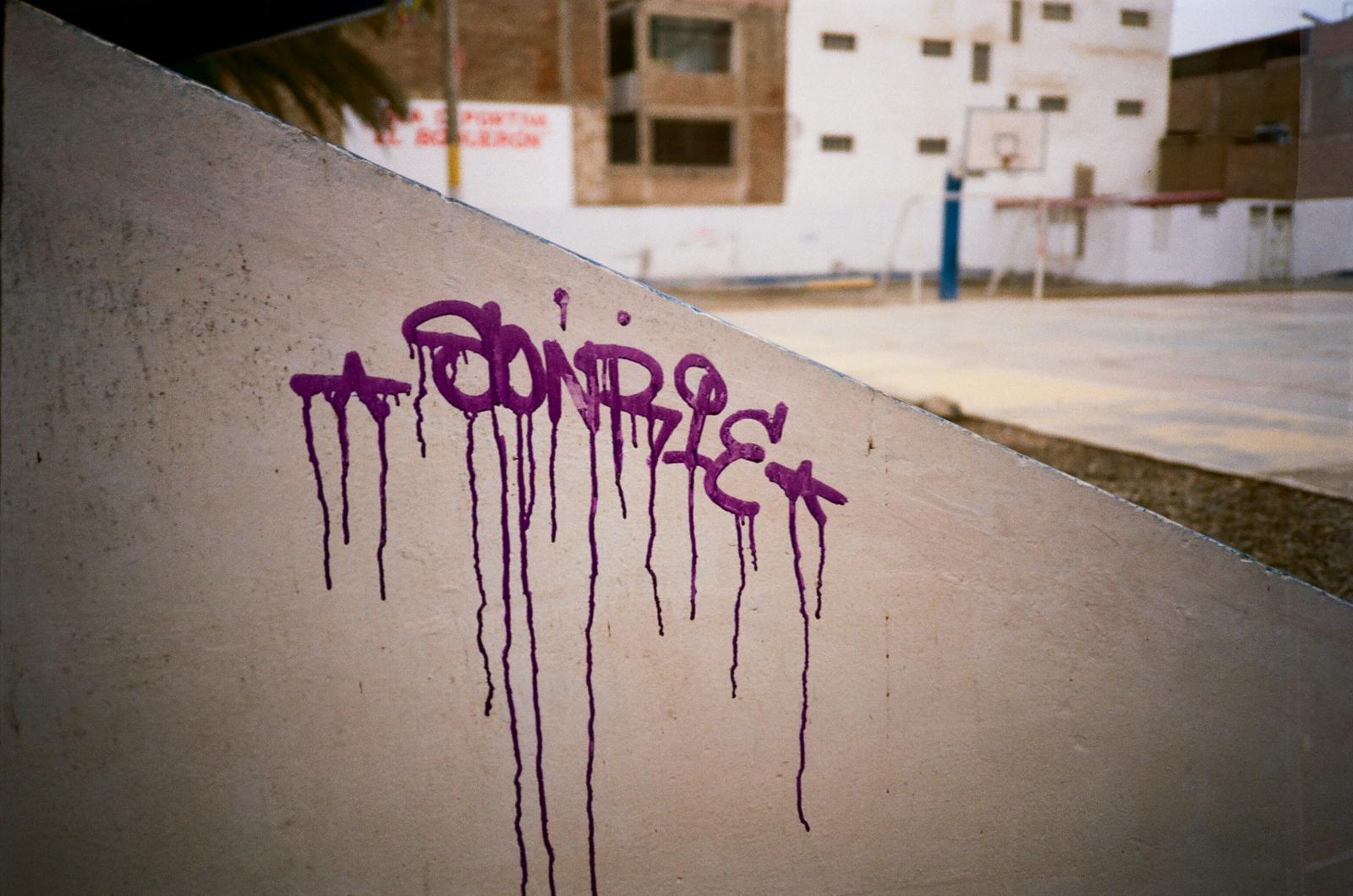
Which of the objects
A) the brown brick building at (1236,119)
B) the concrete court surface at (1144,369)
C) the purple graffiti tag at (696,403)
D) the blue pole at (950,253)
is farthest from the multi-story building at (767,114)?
the purple graffiti tag at (696,403)

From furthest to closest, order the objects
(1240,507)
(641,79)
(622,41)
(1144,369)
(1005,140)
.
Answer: (622,41)
(641,79)
(1005,140)
(1144,369)
(1240,507)

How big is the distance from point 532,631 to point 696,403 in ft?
1.54

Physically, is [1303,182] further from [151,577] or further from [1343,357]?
[1343,357]

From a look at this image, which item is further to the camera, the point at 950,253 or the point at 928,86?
the point at 928,86

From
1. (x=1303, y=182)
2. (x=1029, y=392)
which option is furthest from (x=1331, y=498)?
(x=1029, y=392)

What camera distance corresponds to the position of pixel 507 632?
1634 millimetres

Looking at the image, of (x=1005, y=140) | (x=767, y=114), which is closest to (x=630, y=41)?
(x=767, y=114)

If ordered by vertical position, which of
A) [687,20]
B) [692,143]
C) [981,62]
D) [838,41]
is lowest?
[692,143]

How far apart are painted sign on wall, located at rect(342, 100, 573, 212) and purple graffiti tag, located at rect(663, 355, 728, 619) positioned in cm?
2107

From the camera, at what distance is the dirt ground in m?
3.91

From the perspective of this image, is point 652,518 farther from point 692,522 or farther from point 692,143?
point 692,143

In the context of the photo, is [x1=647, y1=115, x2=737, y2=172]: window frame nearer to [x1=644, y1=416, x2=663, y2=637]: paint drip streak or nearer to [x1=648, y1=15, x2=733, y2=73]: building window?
[x1=648, y1=15, x2=733, y2=73]: building window

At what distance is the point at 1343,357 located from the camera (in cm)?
948

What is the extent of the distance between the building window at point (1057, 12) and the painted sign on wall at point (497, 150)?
44.7ft
